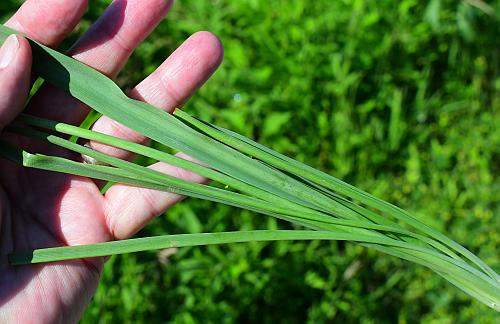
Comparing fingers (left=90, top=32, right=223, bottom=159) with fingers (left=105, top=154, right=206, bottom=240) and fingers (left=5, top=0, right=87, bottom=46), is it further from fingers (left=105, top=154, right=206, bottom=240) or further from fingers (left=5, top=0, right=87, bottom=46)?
fingers (left=5, top=0, right=87, bottom=46)

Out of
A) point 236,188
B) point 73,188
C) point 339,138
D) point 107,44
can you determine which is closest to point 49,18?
point 107,44

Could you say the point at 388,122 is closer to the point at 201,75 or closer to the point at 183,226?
the point at 183,226

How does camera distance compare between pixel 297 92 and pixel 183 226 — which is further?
pixel 297 92

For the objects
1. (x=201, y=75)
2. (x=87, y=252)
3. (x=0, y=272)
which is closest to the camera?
(x=87, y=252)

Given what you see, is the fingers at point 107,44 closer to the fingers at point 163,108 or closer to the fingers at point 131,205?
the fingers at point 163,108

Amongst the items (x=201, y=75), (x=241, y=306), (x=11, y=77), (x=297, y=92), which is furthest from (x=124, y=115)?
(x=297, y=92)

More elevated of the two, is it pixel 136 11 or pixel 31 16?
pixel 136 11

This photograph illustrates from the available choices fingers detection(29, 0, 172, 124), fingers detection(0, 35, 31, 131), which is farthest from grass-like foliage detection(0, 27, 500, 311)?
fingers detection(29, 0, 172, 124)

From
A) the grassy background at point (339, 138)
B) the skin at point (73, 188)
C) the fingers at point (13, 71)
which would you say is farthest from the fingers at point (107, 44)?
the grassy background at point (339, 138)
